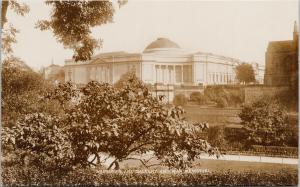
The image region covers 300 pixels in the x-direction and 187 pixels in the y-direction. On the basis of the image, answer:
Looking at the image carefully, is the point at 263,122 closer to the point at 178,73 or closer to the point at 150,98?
the point at 178,73

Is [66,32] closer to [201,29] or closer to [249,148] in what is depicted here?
[201,29]

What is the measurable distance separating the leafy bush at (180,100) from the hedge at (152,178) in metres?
0.99

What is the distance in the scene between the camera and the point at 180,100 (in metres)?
6.32

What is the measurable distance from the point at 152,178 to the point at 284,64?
2.45m

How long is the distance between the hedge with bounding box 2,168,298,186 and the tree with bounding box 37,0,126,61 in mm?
1715

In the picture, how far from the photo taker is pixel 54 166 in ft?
20.4

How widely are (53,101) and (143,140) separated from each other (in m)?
1.41

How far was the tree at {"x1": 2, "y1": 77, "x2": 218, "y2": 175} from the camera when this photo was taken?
6.21 metres

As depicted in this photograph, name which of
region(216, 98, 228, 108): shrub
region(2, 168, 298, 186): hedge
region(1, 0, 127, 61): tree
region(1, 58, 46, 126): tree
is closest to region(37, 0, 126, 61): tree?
region(1, 0, 127, 61): tree

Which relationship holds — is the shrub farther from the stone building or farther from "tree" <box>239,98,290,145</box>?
the stone building

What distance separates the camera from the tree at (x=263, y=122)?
248 inches

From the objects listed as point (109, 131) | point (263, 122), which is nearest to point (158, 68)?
point (109, 131)

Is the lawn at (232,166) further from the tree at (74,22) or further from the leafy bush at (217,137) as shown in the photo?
the tree at (74,22)

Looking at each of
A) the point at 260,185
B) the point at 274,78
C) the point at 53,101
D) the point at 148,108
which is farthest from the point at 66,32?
A: the point at 260,185
